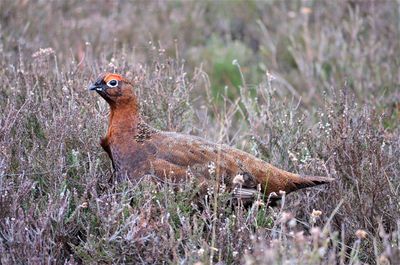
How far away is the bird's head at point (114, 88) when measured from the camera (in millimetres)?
4871

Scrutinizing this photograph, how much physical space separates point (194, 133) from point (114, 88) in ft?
4.08

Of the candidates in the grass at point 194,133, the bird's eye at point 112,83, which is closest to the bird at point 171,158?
the bird's eye at point 112,83

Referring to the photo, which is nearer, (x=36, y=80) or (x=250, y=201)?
(x=250, y=201)

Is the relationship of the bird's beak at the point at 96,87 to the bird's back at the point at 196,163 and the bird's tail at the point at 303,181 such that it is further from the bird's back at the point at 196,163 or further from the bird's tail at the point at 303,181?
the bird's tail at the point at 303,181

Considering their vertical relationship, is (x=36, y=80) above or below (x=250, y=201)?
above

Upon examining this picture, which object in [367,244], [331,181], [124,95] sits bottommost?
[367,244]

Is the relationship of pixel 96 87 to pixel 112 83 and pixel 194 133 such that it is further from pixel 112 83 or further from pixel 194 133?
pixel 194 133

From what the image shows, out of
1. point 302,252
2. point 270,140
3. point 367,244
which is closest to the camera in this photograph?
point 302,252

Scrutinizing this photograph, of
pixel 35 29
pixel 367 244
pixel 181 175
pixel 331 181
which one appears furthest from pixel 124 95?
pixel 35 29

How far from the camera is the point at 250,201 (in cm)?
468

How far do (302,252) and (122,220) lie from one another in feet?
3.38

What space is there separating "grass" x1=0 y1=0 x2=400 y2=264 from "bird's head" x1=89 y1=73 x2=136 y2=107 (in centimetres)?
21

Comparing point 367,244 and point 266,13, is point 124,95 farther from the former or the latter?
point 266,13

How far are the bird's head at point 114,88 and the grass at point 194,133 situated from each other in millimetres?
213
